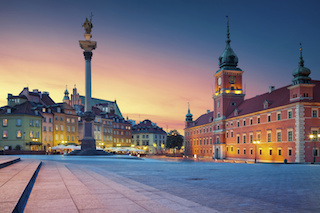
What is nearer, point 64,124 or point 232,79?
point 232,79

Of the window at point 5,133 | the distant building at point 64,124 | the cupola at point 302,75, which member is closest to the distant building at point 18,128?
the window at point 5,133

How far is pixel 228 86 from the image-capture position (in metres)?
86.4

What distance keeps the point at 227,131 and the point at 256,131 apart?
15736 mm

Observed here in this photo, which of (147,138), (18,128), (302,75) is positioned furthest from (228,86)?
(147,138)

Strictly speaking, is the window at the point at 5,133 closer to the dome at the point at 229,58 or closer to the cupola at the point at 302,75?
the dome at the point at 229,58

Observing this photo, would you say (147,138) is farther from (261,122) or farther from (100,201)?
(100,201)

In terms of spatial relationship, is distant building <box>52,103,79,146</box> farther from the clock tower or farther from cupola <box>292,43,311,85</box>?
cupola <box>292,43,311,85</box>

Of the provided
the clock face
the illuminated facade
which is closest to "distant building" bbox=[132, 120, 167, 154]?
the illuminated facade

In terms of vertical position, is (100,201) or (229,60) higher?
(229,60)

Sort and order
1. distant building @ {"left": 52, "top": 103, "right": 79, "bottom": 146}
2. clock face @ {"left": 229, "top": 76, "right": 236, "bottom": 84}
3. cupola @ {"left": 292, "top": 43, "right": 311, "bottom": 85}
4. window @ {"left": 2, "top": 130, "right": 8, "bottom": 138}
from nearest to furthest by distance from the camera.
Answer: cupola @ {"left": 292, "top": 43, "right": 311, "bottom": 85}
window @ {"left": 2, "top": 130, "right": 8, "bottom": 138}
distant building @ {"left": 52, "top": 103, "right": 79, "bottom": 146}
clock face @ {"left": 229, "top": 76, "right": 236, "bottom": 84}

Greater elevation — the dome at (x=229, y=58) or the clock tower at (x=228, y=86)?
the dome at (x=229, y=58)

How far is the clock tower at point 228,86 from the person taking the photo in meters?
85.6

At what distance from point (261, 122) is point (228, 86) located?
21.3 m

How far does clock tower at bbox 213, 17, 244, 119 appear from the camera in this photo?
85562 millimetres
